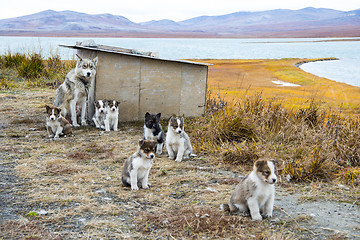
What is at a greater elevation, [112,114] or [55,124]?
[112,114]

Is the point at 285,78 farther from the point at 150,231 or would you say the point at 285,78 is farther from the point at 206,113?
the point at 150,231

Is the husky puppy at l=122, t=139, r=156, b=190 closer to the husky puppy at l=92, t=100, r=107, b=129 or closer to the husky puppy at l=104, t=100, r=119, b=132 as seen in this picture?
the husky puppy at l=104, t=100, r=119, b=132

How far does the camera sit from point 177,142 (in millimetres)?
7930

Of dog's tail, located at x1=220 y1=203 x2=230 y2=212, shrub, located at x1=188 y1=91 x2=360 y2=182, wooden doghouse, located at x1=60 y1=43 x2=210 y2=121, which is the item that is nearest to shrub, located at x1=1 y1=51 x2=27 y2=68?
wooden doghouse, located at x1=60 y1=43 x2=210 y2=121

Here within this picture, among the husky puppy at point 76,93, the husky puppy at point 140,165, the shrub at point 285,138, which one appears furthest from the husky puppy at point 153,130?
the husky puppy at point 76,93

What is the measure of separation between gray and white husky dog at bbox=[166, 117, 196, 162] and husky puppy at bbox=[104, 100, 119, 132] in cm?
258

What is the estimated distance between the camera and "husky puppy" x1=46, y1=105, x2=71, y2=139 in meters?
9.41

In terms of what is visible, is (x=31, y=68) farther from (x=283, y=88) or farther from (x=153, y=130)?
(x=153, y=130)

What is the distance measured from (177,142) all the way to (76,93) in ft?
13.6

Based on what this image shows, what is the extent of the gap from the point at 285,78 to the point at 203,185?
11017mm

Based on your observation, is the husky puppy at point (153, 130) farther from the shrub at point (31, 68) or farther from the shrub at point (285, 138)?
the shrub at point (31, 68)

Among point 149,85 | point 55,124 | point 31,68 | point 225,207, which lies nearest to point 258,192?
point 225,207

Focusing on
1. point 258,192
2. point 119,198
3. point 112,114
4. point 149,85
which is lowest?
point 119,198

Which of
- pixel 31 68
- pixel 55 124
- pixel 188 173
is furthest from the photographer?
pixel 31 68
